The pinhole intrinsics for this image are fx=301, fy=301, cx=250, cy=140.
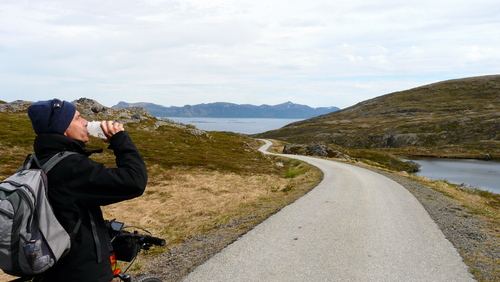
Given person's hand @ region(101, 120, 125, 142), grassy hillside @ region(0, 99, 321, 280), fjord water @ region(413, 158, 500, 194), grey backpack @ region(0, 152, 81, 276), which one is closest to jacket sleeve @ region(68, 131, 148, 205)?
person's hand @ region(101, 120, 125, 142)

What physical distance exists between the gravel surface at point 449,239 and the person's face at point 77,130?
4991 millimetres

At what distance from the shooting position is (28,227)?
2686 millimetres

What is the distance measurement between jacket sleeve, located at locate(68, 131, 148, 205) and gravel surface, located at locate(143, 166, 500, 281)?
4.76 meters

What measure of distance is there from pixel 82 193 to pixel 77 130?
741mm

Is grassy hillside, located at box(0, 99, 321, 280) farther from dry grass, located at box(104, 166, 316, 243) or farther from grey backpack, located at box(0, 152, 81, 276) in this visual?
grey backpack, located at box(0, 152, 81, 276)

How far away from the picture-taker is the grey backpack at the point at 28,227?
2623 millimetres

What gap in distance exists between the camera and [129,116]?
88.6m

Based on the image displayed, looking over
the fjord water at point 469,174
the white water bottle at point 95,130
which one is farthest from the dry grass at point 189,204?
the fjord water at point 469,174

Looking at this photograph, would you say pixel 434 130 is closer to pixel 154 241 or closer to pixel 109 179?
pixel 154 241

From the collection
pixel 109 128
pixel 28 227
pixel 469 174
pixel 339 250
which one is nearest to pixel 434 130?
pixel 469 174

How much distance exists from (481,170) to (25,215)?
266ft

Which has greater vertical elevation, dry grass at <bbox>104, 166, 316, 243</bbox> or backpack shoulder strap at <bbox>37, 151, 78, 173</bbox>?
backpack shoulder strap at <bbox>37, 151, 78, 173</bbox>

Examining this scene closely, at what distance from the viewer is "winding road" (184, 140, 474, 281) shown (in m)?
7.62

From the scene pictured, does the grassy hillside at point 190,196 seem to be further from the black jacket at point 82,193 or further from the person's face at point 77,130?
the person's face at point 77,130
